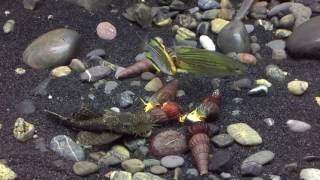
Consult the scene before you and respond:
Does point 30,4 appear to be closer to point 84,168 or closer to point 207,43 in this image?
point 207,43

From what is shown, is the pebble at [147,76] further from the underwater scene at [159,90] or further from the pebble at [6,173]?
the pebble at [6,173]

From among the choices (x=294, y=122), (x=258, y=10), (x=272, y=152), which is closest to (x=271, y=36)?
(x=258, y=10)

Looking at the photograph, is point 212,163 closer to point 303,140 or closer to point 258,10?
point 303,140

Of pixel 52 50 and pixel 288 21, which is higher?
pixel 288 21

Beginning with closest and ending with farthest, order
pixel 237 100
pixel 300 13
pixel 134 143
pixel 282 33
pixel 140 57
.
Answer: pixel 134 143 → pixel 237 100 → pixel 140 57 → pixel 282 33 → pixel 300 13

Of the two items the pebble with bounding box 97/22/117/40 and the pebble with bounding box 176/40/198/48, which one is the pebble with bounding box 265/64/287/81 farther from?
the pebble with bounding box 97/22/117/40

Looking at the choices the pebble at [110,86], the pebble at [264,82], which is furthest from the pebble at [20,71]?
the pebble at [264,82]

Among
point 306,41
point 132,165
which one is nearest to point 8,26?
point 132,165

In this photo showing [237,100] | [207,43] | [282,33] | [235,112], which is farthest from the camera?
[282,33]
